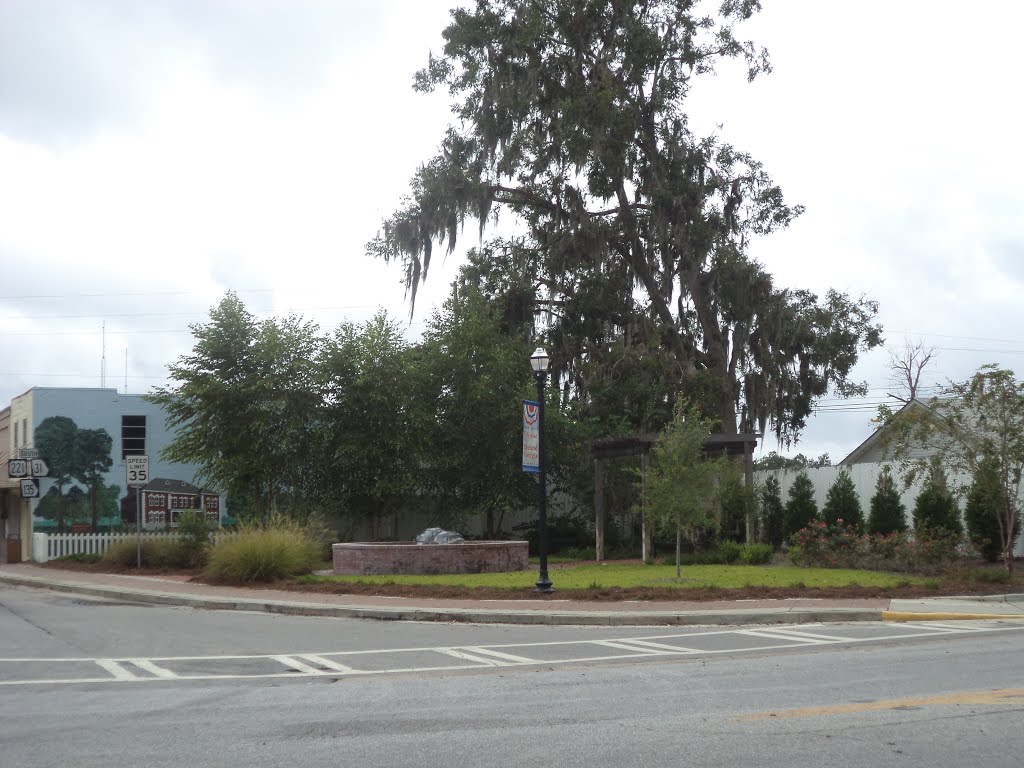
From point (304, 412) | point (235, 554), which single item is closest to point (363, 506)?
point (304, 412)

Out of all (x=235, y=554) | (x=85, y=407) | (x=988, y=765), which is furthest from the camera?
(x=85, y=407)

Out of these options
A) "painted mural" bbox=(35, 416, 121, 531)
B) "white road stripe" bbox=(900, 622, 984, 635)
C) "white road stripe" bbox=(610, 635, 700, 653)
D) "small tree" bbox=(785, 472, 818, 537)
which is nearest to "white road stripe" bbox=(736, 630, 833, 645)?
"white road stripe" bbox=(610, 635, 700, 653)

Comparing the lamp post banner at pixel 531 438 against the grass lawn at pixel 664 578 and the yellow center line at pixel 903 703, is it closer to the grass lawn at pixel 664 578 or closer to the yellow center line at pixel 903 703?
the grass lawn at pixel 664 578

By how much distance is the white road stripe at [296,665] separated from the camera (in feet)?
35.3

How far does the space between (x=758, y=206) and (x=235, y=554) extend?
20.9 m

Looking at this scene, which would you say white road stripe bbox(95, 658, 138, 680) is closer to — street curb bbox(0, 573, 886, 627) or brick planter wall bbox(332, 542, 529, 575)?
street curb bbox(0, 573, 886, 627)

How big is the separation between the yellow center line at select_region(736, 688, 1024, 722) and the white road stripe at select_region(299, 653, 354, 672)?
15.6ft

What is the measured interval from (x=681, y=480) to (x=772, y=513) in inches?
402

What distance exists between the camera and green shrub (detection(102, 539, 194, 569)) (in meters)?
27.1

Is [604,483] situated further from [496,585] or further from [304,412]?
[496,585]

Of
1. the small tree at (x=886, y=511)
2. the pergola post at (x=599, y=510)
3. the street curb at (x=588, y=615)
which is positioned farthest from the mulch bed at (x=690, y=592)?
the pergola post at (x=599, y=510)

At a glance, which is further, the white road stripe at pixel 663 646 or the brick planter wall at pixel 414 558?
the brick planter wall at pixel 414 558

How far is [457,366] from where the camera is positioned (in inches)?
1222

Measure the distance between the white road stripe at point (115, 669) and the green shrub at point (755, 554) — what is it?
16.1 metres
